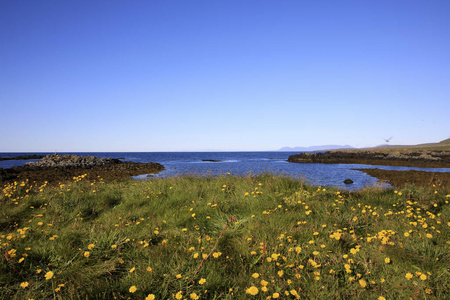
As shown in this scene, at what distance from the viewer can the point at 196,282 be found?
2926mm

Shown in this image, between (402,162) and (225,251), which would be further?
(402,162)

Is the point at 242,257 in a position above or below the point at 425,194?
below

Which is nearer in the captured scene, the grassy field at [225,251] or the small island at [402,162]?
the grassy field at [225,251]

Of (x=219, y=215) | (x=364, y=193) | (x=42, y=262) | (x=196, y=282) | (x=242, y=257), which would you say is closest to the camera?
(x=196, y=282)

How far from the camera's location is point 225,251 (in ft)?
13.1

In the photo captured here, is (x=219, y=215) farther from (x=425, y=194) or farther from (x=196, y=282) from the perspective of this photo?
(x=425, y=194)

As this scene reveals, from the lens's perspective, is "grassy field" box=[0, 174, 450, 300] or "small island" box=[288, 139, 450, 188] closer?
"grassy field" box=[0, 174, 450, 300]

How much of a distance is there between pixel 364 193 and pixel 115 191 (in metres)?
8.20

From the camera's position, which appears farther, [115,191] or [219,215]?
[115,191]

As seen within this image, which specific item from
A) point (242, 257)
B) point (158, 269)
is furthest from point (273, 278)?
point (158, 269)

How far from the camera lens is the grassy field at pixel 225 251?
2.80 meters

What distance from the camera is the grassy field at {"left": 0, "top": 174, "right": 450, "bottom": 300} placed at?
2805mm

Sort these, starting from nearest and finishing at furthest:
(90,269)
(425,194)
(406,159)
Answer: (90,269) → (425,194) → (406,159)

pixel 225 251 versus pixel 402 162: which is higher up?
pixel 225 251
